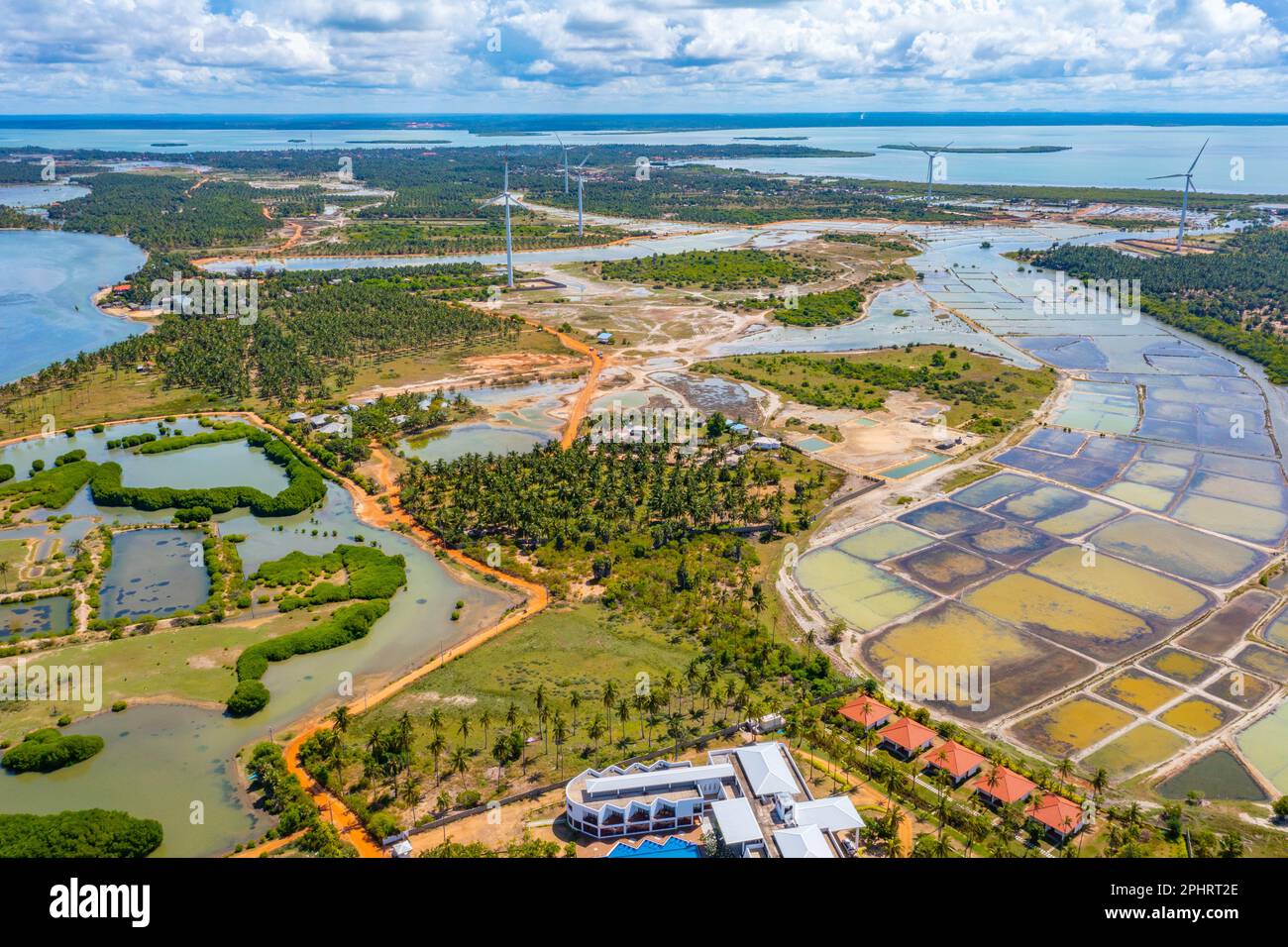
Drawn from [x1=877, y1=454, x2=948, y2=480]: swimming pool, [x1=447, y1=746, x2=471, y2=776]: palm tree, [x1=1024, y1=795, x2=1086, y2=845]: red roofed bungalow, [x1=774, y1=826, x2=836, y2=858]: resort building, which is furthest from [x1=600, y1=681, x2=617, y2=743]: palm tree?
[x1=877, y1=454, x2=948, y2=480]: swimming pool

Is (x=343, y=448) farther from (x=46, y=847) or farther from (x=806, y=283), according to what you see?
(x=806, y=283)

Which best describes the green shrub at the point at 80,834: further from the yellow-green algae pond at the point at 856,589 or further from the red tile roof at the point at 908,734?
the yellow-green algae pond at the point at 856,589

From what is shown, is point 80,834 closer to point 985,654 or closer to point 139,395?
point 985,654

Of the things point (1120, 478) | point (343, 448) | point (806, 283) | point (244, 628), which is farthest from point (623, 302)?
point (244, 628)

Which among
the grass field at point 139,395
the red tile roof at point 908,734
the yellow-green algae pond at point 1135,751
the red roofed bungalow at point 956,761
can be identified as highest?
the grass field at point 139,395

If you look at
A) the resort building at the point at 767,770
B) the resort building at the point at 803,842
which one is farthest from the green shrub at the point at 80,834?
the resort building at the point at 803,842

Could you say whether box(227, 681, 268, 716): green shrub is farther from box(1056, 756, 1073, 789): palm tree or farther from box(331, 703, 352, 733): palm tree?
box(1056, 756, 1073, 789): palm tree

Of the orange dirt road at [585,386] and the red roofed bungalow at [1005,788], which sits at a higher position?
the orange dirt road at [585,386]
